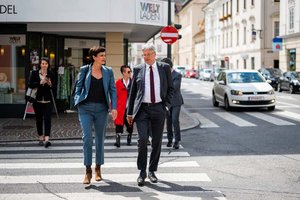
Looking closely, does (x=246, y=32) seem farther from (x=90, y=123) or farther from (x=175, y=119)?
(x=90, y=123)

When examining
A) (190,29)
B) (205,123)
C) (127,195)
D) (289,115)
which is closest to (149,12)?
(205,123)

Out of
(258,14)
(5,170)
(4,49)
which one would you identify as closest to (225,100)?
(4,49)

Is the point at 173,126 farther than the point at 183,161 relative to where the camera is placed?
Yes

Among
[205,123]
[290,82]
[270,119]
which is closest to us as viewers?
[205,123]

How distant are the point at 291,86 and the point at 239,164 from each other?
25.1 meters

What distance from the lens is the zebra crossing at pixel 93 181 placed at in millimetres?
6438

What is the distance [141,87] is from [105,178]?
1.38m

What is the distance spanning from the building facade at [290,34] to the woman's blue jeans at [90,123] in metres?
38.6

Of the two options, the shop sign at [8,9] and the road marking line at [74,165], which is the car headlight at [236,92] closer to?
the shop sign at [8,9]

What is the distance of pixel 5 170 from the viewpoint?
8.12m

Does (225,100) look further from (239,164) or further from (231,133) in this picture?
(239,164)

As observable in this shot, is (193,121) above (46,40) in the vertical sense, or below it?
below

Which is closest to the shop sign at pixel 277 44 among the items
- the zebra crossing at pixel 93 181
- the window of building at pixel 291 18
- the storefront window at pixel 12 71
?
the window of building at pixel 291 18

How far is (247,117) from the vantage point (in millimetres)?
16750
